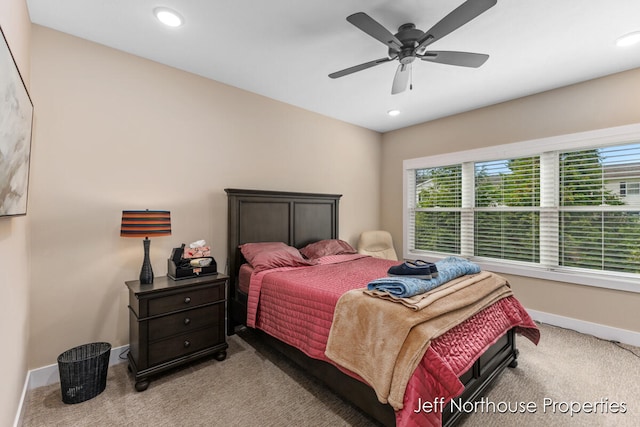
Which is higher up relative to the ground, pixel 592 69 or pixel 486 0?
pixel 592 69

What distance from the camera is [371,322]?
5.38 ft

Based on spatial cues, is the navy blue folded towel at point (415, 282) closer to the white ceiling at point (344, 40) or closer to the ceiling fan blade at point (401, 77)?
the ceiling fan blade at point (401, 77)

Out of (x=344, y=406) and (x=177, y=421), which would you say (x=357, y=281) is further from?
(x=177, y=421)

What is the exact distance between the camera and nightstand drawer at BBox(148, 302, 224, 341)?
7.01 feet

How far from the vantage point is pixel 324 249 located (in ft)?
11.3

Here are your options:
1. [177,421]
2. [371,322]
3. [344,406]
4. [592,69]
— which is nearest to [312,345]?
[344,406]

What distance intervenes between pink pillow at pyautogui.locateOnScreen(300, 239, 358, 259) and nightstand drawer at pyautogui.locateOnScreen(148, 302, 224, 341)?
125cm

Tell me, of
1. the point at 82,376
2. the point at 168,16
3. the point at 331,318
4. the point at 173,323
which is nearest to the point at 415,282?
the point at 331,318

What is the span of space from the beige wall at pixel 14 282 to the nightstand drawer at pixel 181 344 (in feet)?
2.37

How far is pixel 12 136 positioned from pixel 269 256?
193 cm

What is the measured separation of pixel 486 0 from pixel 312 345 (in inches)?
90.2

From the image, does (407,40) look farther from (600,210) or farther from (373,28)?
(600,210)

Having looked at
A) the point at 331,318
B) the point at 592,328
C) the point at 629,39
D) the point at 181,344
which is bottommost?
the point at 592,328

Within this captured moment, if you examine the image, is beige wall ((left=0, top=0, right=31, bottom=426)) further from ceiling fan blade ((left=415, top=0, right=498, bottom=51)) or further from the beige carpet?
ceiling fan blade ((left=415, top=0, right=498, bottom=51))
